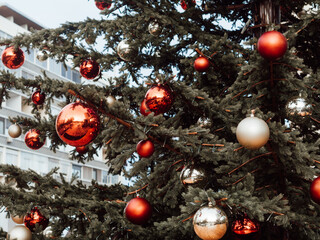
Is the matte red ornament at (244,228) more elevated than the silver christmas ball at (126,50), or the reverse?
the silver christmas ball at (126,50)

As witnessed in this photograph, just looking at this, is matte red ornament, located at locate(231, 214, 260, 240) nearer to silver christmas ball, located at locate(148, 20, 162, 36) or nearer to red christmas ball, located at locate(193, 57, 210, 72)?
red christmas ball, located at locate(193, 57, 210, 72)

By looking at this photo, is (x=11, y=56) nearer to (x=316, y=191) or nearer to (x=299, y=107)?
(x=299, y=107)

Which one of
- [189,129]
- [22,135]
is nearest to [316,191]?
[189,129]

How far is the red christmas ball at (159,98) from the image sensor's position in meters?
2.90

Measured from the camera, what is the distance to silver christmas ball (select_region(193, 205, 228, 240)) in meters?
2.22

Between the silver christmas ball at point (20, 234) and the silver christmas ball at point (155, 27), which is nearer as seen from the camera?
the silver christmas ball at point (20, 234)

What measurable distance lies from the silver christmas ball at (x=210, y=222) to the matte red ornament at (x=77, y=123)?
744 millimetres

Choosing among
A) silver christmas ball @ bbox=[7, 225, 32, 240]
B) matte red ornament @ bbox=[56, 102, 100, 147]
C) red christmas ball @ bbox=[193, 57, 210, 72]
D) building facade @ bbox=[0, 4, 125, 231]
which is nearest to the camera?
matte red ornament @ bbox=[56, 102, 100, 147]

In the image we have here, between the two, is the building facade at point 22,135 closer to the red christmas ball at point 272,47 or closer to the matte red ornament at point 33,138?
the matte red ornament at point 33,138

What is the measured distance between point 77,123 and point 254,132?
0.95 metres

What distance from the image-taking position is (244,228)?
2.61 metres

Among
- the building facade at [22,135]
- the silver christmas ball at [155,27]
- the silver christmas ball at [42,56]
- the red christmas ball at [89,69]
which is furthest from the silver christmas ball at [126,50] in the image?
the building facade at [22,135]

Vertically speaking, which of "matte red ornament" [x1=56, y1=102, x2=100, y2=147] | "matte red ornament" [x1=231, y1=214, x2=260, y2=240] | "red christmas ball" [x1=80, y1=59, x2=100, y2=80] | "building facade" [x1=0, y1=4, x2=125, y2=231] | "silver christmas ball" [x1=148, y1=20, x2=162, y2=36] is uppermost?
"building facade" [x1=0, y1=4, x2=125, y2=231]

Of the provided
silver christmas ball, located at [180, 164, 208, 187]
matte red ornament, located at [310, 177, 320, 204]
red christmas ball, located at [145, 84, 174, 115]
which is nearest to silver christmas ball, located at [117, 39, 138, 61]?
red christmas ball, located at [145, 84, 174, 115]
